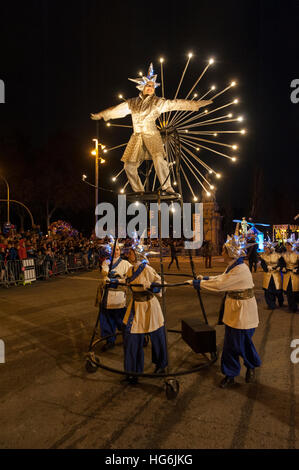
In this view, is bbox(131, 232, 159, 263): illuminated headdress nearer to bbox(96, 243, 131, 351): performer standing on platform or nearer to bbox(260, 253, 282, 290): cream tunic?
bbox(96, 243, 131, 351): performer standing on platform

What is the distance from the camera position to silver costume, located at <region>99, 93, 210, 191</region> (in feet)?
16.5

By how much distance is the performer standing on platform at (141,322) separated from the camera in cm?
455

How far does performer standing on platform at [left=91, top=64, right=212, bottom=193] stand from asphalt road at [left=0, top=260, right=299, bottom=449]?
2.97m

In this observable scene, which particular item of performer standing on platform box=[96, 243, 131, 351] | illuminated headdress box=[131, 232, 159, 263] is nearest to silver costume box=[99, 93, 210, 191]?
illuminated headdress box=[131, 232, 159, 263]

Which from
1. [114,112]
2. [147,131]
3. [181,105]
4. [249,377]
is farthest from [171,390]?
[114,112]

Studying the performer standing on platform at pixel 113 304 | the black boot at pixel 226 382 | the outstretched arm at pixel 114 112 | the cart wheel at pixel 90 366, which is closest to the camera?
the black boot at pixel 226 382

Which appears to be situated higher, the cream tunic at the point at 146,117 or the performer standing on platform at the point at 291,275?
the cream tunic at the point at 146,117

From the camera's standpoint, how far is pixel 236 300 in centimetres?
469

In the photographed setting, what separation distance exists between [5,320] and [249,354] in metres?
6.08

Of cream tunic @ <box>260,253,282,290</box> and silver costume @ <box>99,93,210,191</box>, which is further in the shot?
cream tunic @ <box>260,253,282,290</box>

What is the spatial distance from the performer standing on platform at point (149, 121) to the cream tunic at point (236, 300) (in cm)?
156

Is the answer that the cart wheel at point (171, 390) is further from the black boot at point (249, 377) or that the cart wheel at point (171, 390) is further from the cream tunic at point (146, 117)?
the cream tunic at point (146, 117)

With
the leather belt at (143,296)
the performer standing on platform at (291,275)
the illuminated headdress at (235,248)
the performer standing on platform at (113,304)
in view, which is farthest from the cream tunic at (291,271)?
the leather belt at (143,296)
